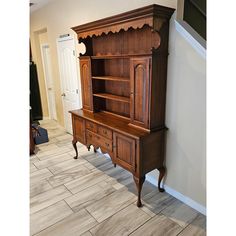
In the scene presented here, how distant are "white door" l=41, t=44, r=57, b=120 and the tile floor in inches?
98.6

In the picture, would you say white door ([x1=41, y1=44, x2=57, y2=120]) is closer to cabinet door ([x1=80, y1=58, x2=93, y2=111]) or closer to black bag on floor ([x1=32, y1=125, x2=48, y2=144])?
black bag on floor ([x1=32, y1=125, x2=48, y2=144])

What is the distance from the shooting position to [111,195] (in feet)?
8.36

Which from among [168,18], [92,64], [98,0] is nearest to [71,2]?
[98,0]

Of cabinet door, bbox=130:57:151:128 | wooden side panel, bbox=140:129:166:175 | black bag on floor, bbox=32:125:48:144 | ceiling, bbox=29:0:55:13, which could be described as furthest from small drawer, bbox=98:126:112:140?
ceiling, bbox=29:0:55:13

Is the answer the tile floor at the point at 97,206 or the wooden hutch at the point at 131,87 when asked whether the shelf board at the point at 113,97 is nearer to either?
the wooden hutch at the point at 131,87

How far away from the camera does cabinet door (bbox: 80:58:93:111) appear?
299cm

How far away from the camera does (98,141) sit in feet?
9.18

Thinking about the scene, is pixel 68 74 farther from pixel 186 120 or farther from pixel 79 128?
pixel 186 120

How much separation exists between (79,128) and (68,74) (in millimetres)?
1510

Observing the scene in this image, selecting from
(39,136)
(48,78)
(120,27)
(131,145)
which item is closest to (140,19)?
(120,27)

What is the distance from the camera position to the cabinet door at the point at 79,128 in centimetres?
308

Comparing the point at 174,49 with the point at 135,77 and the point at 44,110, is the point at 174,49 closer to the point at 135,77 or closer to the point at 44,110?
the point at 135,77
